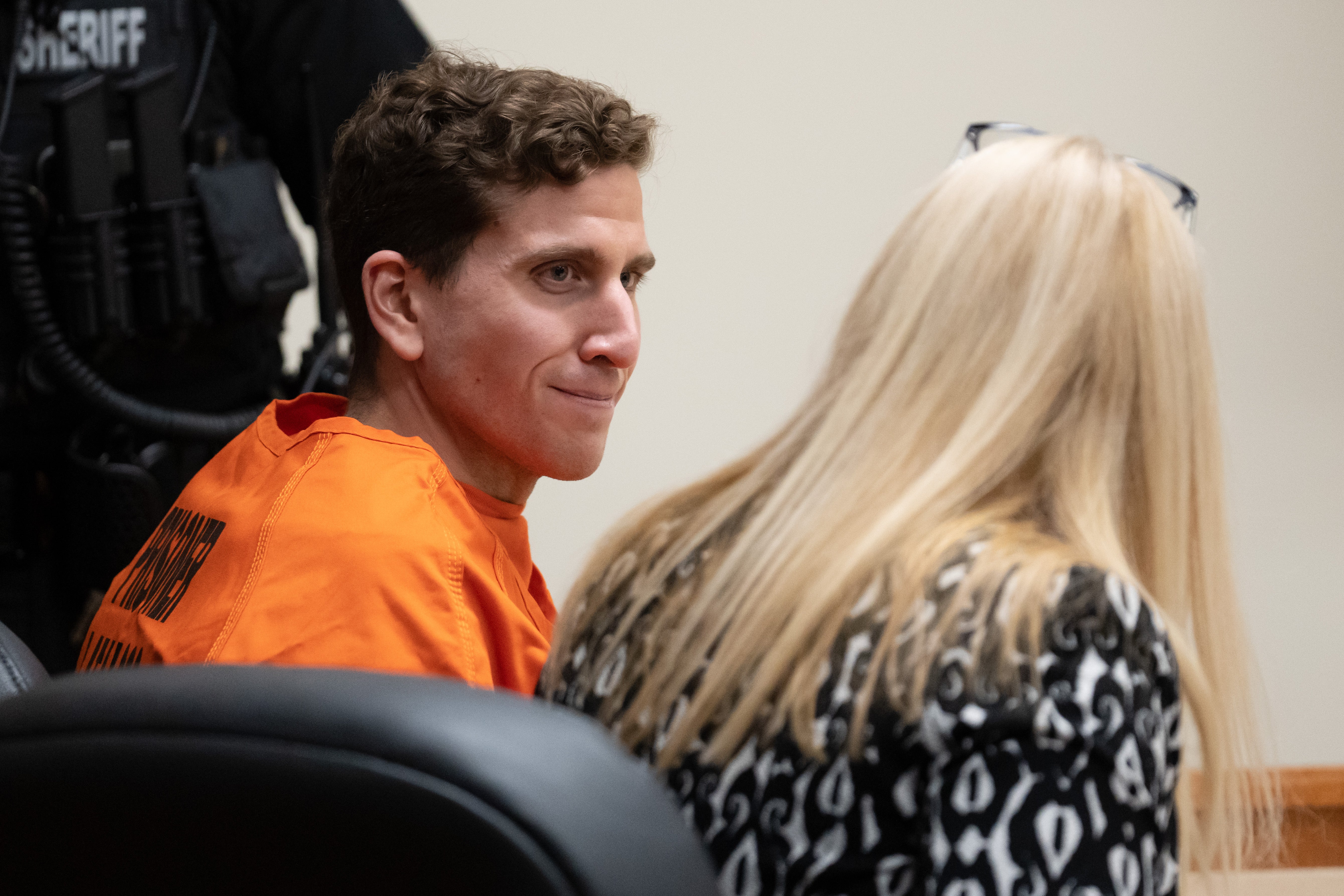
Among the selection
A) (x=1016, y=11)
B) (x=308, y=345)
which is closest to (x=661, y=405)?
(x=308, y=345)

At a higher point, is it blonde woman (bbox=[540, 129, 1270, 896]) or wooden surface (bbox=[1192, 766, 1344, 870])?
blonde woman (bbox=[540, 129, 1270, 896])

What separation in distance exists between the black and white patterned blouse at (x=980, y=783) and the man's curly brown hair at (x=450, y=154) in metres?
0.47

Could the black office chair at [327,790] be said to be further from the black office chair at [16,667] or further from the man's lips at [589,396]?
the man's lips at [589,396]

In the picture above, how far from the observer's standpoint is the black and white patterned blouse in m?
0.53

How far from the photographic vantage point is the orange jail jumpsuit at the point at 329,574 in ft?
2.45

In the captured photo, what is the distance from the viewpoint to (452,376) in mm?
949

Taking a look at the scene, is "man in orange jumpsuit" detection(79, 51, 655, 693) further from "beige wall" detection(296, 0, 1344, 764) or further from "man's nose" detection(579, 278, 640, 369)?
"beige wall" detection(296, 0, 1344, 764)

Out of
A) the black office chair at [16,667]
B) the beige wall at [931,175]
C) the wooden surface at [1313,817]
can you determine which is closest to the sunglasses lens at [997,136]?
the black office chair at [16,667]

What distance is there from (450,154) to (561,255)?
0.11 meters

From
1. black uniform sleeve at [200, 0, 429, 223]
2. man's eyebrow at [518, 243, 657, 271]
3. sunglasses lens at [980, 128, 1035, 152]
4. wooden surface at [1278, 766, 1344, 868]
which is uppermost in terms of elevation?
black uniform sleeve at [200, 0, 429, 223]

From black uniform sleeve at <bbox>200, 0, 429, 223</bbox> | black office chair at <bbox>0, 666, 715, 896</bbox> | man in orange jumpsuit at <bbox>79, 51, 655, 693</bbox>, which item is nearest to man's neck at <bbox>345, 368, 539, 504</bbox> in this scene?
man in orange jumpsuit at <bbox>79, 51, 655, 693</bbox>

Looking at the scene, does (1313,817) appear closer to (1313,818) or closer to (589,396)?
(1313,818)

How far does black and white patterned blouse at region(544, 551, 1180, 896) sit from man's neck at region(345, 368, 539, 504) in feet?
1.34

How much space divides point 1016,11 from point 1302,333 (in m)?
0.68
